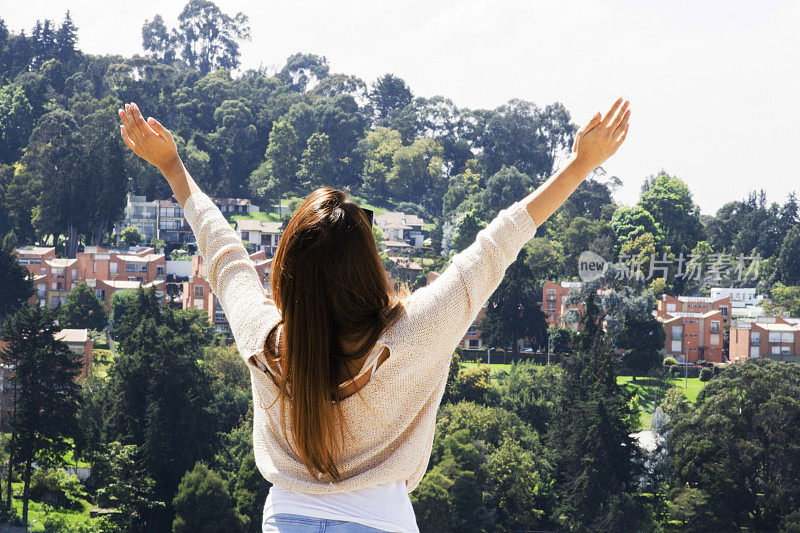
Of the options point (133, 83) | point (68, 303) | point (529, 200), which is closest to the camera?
point (529, 200)

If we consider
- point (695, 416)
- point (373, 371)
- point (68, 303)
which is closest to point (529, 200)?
point (373, 371)

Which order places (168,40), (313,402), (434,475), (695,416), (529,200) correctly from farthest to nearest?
1. (168,40)
2. (695,416)
3. (434,475)
4. (529,200)
5. (313,402)

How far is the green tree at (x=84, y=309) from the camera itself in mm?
31734

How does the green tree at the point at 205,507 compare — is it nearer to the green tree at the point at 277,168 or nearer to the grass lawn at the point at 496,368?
the grass lawn at the point at 496,368

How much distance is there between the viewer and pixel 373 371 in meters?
1.06

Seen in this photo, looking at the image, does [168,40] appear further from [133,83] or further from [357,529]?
[357,529]

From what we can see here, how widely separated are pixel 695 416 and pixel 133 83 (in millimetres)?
40635

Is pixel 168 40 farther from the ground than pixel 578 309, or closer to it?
farther from the ground

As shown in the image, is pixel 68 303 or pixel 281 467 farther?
pixel 68 303

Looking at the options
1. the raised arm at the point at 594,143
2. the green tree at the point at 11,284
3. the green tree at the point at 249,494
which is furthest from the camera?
the green tree at the point at 11,284

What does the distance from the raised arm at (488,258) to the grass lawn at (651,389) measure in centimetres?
2794

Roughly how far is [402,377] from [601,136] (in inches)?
17.6

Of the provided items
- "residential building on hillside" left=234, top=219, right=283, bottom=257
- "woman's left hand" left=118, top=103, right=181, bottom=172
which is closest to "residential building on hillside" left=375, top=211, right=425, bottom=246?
"residential building on hillside" left=234, top=219, right=283, bottom=257

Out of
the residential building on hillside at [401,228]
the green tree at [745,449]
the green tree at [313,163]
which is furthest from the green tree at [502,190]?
the green tree at [745,449]
